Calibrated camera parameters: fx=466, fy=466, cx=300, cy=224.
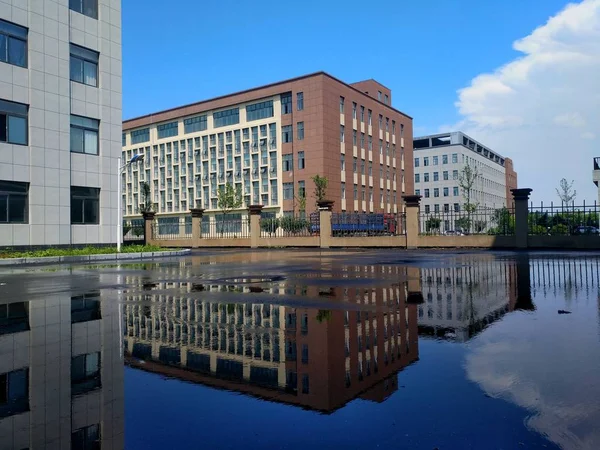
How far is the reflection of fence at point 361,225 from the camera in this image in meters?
31.5

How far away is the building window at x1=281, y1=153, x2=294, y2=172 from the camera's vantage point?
60875 mm

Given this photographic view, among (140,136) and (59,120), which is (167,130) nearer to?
(140,136)

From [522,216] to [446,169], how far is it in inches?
2923

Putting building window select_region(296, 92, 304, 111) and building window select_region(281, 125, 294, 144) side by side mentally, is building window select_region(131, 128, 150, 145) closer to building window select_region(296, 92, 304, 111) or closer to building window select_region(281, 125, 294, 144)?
building window select_region(281, 125, 294, 144)

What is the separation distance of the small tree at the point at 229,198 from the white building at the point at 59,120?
27.5 m

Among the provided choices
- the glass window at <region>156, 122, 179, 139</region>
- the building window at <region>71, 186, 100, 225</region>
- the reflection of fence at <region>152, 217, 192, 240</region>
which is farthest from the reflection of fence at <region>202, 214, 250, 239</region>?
Answer: the glass window at <region>156, 122, 179, 139</region>

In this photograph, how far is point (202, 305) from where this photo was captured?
7461 millimetres

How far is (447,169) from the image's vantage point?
9462 cm

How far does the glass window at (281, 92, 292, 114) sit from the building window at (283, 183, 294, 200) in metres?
9.48

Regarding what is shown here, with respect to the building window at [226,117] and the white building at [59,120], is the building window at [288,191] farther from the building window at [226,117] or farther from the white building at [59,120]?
the white building at [59,120]

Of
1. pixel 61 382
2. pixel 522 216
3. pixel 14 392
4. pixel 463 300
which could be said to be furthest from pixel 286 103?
pixel 14 392

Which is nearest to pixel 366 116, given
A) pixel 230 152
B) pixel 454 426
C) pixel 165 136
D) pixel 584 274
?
pixel 230 152

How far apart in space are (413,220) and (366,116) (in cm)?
4294

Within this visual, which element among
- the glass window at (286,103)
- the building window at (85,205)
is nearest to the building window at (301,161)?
the glass window at (286,103)
